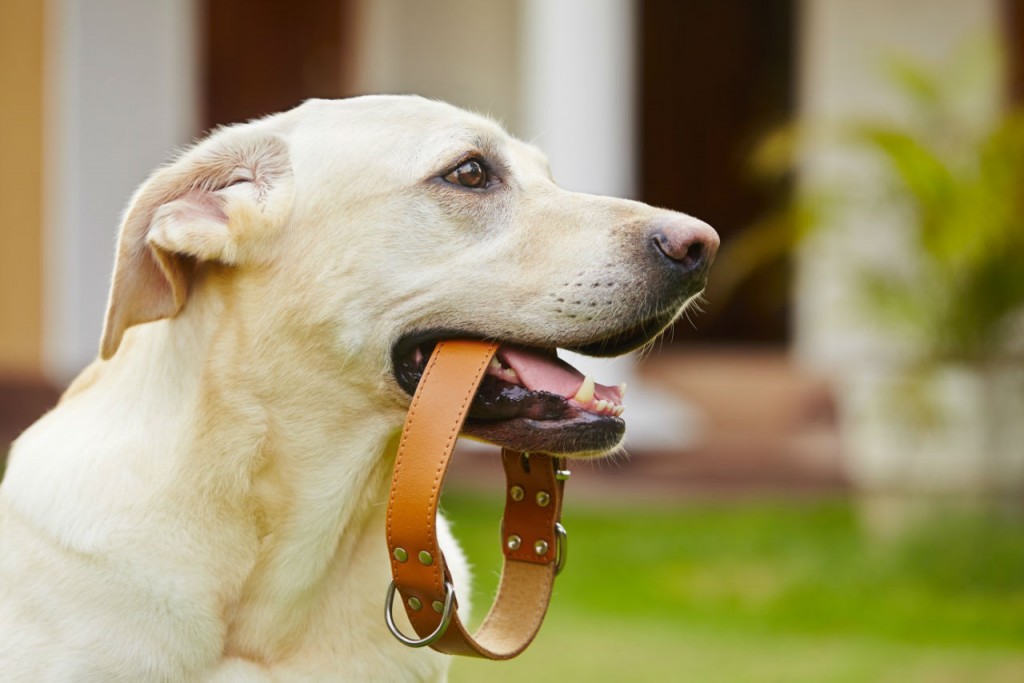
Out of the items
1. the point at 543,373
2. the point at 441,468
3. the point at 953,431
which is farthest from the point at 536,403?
the point at 953,431

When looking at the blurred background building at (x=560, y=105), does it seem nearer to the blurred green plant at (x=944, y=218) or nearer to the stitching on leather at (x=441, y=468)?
the blurred green plant at (x=944, y=218)

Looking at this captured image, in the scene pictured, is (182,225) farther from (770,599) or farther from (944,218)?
(944,218)

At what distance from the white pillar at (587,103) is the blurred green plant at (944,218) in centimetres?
158

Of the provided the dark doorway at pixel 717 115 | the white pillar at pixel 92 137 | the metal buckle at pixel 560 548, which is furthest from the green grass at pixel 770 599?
the dark doorway at pixel 717 115

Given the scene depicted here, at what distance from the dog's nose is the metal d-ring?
0.76 meters

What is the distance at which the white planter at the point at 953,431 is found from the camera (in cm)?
609

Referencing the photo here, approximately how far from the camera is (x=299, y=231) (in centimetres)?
273

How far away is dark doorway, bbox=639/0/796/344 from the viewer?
10641 mm

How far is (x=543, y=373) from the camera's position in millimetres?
2680

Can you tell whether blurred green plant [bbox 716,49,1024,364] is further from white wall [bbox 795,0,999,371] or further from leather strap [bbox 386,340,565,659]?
leather strap [bbox 386,340,565,659]

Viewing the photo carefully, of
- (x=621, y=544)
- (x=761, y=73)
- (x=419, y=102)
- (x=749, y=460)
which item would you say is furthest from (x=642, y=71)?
(x=419, y=102)

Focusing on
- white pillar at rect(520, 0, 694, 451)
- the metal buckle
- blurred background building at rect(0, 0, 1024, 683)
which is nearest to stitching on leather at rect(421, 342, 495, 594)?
the metal buckle

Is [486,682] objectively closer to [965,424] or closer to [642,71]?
[965,424]

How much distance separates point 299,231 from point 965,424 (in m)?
4.30
